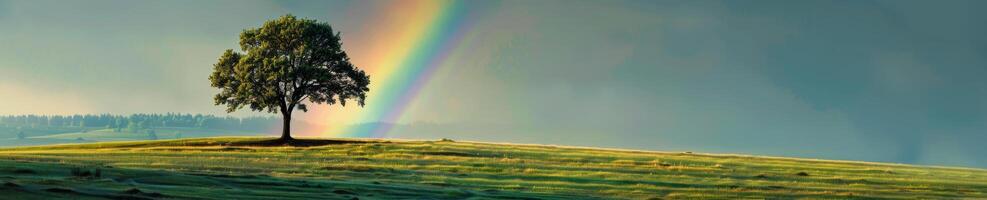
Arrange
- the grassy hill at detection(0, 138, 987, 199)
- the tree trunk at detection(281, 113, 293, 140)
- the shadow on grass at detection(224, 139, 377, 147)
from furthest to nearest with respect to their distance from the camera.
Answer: the tree trunk at detection(281, 113, 293, 140) → the shadow on grass at detection(224, 139, 377, 147) → the grassy hill at detection(0, 138, 987, 199)

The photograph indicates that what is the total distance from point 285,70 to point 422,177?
45911 millimetres

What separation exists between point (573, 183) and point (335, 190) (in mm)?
19013

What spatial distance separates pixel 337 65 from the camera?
105 meters

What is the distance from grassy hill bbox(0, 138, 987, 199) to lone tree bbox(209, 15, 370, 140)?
712 cm

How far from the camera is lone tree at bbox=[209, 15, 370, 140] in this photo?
3962 inches

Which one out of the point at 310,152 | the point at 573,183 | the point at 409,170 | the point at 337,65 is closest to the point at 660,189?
the point at 573,183

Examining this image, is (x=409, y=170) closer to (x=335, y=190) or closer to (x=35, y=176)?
(x=335, y=190)

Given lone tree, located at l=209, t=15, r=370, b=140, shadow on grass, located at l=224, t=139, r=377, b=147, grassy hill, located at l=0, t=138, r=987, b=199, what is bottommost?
grassy hill, located at l=0, t=138, r=987, b=199

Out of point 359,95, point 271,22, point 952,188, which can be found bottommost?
point 952,188

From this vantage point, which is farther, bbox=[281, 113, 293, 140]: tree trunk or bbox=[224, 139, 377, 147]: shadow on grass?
bbox=[281, 113, 293, 140]: tree trunk

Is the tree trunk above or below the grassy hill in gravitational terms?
above

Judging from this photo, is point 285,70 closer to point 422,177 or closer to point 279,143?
point 279,143

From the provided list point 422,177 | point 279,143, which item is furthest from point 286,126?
point 422,177

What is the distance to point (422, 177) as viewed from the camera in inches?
2295
